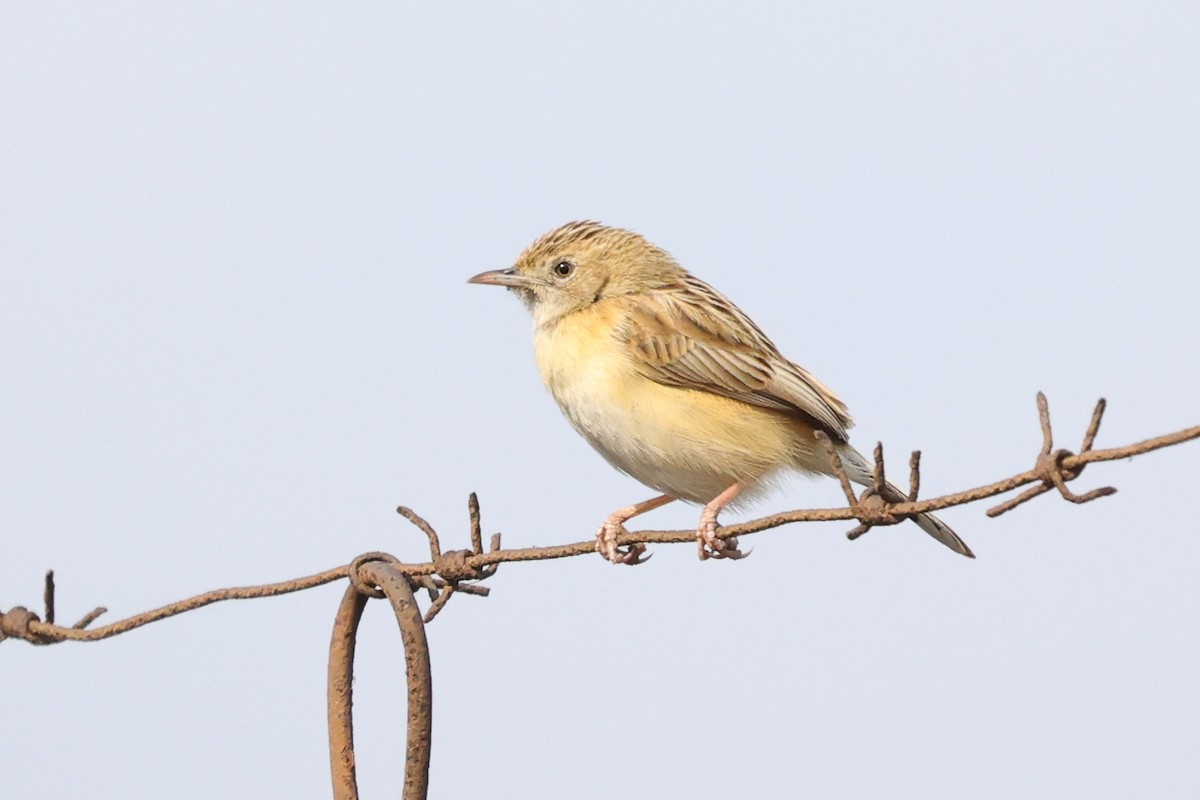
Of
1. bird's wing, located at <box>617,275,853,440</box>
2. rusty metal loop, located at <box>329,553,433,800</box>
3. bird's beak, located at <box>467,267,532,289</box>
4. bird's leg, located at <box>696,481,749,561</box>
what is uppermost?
bird's beak, located at <box>467,267,532,289</box>

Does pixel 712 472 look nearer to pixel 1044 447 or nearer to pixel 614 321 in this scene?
pixel 614 321

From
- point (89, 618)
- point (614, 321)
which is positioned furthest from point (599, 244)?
point (89, 618)

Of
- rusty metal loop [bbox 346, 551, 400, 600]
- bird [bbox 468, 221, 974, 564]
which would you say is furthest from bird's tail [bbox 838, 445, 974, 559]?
rusty metal loop [bbox 346, 551, 400, 600]

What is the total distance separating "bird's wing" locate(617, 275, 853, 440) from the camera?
6.79 m

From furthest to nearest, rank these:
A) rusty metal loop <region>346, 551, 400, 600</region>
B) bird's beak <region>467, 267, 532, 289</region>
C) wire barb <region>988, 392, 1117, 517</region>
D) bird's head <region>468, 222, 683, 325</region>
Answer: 1. bird's beak <region>467, 267, 532, 289</region>
2. bird's head <region>468, 222, 683, 325</region>
3. rusty metal loop <region>346, 551, 400, 600</region>
4. wire barb <region>988, 392, 1117, 517</region>

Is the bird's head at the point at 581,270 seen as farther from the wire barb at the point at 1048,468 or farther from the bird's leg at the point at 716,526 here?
the wire barb at the point at 1048,468

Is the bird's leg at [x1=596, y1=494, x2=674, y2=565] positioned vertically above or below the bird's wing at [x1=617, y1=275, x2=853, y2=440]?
below

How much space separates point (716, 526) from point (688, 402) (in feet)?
1.86

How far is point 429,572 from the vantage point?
458 cm

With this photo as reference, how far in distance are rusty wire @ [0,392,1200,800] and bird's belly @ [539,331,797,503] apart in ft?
6.22

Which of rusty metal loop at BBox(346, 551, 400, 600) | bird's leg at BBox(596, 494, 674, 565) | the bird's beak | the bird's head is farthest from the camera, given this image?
the bird's beak

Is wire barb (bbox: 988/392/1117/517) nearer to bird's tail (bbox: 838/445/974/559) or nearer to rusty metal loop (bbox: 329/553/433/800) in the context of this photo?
rusty metal loop (bbox: 329/553/433/800)

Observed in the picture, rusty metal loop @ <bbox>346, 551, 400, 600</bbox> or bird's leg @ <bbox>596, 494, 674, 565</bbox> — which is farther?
bird's leg @ <bbox>596, 494, 674, 565</bbox>

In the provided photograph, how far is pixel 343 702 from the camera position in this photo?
422 centimetres
